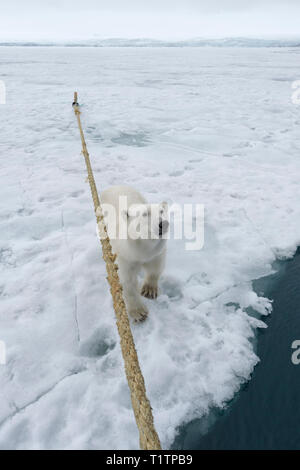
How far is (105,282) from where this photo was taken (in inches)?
100

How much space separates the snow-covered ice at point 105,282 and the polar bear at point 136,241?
0.19 m

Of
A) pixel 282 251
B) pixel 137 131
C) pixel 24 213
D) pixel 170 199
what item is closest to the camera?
pixel 282 251

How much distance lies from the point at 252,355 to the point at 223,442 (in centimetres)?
56

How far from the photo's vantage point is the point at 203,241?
124 inches

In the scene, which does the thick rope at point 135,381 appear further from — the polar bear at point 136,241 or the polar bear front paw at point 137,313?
the polar bear front paw at point 137,313

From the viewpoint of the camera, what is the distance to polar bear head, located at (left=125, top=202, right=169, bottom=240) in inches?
67.9

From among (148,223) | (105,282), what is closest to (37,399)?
(105,282)

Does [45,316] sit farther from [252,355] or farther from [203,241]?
[203,241]

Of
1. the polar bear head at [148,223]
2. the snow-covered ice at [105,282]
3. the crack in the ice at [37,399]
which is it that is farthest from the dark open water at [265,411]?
the polar bear head at [148,223]

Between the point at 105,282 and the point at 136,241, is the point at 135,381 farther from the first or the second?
the point at 105,282

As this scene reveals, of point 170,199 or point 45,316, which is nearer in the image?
point 45,316

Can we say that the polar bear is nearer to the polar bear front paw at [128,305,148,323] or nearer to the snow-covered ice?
the polar bear front paw at [128,305,148,323]

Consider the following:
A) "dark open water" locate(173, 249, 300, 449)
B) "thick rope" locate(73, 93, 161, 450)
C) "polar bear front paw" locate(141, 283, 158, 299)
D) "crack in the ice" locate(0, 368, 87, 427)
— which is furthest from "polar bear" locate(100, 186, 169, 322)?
"dark open water" locate(173, 249, 300, 449)
